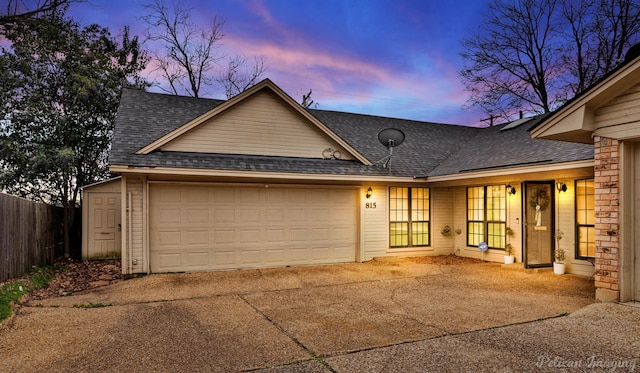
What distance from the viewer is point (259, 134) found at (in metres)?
10.3

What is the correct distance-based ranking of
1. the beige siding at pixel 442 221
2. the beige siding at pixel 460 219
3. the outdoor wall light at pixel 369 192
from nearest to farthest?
the outdoor wall light at pixel 369 192, the beige siding at pixel 460 219, the beige siding at pixel 442 221

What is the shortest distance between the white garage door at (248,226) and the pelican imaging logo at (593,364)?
23.2ft

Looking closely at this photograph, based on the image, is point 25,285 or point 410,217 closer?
point 25,285

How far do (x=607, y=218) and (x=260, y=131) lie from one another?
24.9 feet

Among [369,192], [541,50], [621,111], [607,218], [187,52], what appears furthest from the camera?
[187,52]

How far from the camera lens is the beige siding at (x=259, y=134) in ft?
32.1

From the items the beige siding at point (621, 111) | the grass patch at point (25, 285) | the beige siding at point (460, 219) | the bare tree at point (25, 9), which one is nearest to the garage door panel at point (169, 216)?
the grass patch at point (25, 285)

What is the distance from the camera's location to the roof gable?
9680 millimetres

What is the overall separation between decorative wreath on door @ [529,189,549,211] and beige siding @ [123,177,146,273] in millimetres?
9301

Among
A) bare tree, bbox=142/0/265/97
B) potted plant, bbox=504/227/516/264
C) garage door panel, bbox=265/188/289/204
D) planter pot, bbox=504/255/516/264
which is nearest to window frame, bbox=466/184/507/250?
potted plant, bbox=504/227/516/264

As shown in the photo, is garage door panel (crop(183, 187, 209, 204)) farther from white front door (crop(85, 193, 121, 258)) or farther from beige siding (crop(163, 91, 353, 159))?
white front door (crop(85, 193, 121, 258))

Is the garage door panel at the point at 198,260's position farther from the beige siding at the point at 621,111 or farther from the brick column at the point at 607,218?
the beige siding at the point at 621,111

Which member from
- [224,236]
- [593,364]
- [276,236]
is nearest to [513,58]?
[276,236]

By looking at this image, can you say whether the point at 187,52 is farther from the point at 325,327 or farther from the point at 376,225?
the point at 325,327
